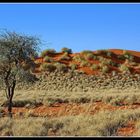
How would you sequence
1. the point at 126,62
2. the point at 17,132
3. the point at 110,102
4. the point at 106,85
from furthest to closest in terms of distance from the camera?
the point at 126,62, the point at 106,85, the point at 110,102, the point at 17,132

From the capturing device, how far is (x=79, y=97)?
100 feet

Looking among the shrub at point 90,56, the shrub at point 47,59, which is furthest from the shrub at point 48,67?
the shrub at point 90,56

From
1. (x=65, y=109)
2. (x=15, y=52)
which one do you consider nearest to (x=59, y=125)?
(x=15, y=52)

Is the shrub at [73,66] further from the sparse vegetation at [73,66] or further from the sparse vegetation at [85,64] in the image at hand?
the sparse vegetation at [85,64]

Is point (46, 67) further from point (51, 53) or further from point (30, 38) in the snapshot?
point (30, 38)

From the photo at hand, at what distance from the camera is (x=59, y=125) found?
1434cm

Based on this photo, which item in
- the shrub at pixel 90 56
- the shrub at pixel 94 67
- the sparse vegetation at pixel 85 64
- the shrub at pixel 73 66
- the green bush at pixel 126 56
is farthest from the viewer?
the green bush at pixel 126 56

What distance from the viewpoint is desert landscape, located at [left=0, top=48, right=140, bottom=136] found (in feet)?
44.8

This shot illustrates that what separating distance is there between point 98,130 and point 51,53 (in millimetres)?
59347

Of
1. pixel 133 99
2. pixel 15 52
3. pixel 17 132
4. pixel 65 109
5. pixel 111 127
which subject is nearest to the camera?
pixel 17 132

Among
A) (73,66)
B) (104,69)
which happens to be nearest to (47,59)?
(73,66)

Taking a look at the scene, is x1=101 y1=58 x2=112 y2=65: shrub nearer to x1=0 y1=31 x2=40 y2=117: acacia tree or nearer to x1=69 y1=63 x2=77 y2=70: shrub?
x1=69 y1=63 x2=77 y2=70: shrub

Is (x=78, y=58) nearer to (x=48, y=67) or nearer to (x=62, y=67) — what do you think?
(x=62, y=67)

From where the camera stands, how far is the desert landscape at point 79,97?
44.8 feet
